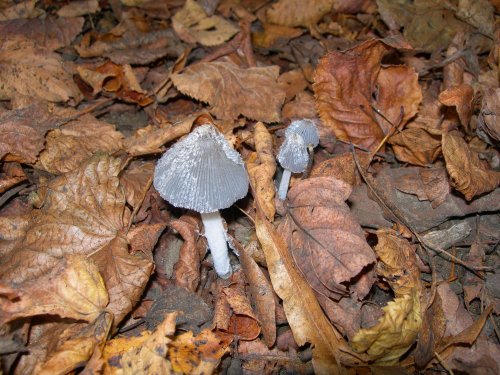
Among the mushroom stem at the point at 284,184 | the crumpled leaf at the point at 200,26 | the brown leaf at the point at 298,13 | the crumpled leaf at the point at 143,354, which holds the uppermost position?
the crumpled leaf at the point at 200,26

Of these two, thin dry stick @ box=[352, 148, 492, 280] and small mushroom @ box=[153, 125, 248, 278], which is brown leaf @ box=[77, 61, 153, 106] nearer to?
small mushroom @ box=[153, 125, 248, 278]

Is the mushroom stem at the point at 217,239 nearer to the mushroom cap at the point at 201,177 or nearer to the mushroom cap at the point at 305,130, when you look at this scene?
the mushroom cap at the point at 201,177

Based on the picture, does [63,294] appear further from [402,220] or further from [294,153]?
[402,220]

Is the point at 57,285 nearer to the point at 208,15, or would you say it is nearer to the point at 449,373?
the point at 449,373

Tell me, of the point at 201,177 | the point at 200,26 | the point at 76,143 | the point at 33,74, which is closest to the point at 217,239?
the point at 201,177

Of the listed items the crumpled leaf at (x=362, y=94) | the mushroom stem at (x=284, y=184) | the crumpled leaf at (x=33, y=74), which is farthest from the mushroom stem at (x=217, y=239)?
the crumpled leaf at (x=33, y=74)

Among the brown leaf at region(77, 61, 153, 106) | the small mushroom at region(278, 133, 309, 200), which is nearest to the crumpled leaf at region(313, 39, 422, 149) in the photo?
the small mushroom at region(278, 133, 309, 200)
